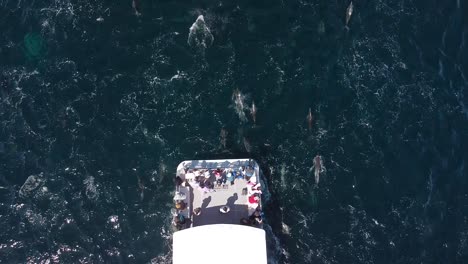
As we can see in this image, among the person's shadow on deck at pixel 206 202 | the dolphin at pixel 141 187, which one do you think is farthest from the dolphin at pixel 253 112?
the dolphin at pixel 141 187

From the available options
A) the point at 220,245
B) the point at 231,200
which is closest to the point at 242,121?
the point at 231,200

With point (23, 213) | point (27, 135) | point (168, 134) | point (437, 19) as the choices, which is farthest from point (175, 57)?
point (437, 19)

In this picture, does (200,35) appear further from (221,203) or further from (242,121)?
(221,203)

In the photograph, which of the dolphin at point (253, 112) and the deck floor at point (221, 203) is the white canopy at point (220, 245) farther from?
the dolphin at point (253, 112)

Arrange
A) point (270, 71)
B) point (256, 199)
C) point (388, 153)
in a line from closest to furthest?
1. point (256, 199)
2. point (388, 153)
3. point (270, 71)

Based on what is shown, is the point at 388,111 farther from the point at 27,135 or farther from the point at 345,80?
the point at 27,135

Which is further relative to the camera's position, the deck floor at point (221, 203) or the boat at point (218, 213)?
the deck floor at point (221, 203)

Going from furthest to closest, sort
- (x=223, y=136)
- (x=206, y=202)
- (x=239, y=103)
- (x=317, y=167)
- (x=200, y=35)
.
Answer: (x=200, y=35) → (x=239, y=103) → (x=223, y=136) → (x=317, y=167) → (x=206, y=202)
